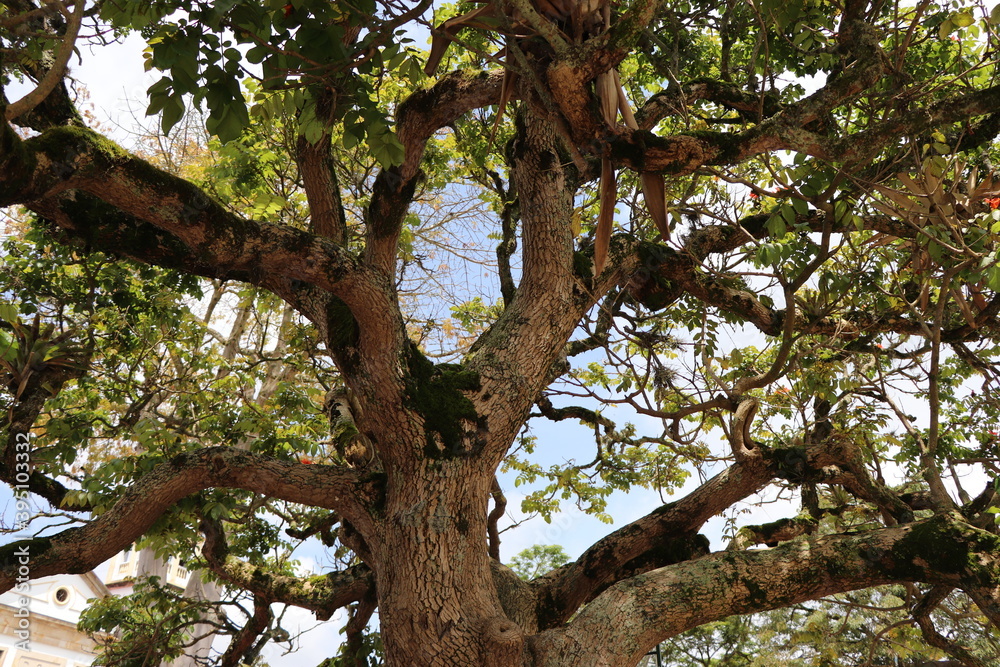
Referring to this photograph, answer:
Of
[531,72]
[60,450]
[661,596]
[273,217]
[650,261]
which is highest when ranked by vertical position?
[273,217]

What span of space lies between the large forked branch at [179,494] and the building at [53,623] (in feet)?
18.1

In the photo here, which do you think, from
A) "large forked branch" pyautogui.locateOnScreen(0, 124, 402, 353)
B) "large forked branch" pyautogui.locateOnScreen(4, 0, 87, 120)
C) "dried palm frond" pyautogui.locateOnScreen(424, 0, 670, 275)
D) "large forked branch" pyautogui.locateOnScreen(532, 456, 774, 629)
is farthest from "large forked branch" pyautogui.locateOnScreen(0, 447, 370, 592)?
"dried palm frond" pyautogui.locateOnScreen(424, 0, 670, 275)

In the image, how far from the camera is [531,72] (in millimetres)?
2766

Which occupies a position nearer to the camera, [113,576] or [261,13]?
[261,13]

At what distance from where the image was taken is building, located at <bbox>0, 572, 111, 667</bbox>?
29.7ft

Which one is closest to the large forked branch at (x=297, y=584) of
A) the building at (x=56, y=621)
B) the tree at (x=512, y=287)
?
the tree at (x=512, y=287)

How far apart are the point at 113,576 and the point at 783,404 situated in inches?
655

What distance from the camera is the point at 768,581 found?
3.72 meters

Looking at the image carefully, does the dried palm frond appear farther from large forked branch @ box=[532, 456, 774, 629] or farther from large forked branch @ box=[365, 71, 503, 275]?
large forked branch @ box=[532, 456, 774, 629]

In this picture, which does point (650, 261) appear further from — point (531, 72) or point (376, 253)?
point (531, 72)

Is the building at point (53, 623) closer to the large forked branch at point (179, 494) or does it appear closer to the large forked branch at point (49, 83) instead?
the large forked branch at point (179, 494)

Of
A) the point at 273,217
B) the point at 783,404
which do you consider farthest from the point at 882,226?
the point at 273,217

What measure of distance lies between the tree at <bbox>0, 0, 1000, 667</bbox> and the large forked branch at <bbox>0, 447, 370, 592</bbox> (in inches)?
0.6

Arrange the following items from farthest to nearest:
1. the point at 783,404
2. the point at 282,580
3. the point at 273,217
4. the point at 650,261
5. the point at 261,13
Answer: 1. the point at 783,404
2. the point at 273,217
3. the point at 282,580
4. the point at 650,261
5. the point at 261,13
